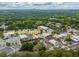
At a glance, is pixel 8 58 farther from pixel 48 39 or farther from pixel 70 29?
pixel 70 29

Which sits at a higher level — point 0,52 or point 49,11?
point 49,11

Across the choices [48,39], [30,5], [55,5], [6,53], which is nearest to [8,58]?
[6,53]

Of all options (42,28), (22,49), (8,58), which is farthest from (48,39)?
(8,58)

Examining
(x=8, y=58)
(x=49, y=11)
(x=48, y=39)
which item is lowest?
(x=8, y=58)

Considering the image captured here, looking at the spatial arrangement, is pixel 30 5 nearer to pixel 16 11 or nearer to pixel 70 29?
pixel 16 11

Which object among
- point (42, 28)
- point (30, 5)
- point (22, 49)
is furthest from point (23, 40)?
point (30, 5)

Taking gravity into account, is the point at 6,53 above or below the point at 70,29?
below
